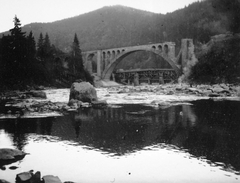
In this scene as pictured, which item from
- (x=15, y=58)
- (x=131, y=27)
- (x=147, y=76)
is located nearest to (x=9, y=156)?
(x=15, y=58)

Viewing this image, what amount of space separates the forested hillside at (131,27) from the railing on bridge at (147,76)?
411 inches

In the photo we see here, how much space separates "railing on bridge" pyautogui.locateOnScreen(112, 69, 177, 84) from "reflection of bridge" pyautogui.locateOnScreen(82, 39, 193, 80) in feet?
8.17

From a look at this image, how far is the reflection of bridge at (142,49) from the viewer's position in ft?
172

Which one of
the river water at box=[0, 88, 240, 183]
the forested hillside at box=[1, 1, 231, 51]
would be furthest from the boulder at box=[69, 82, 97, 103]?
the forested hillside at box=[1, 1, 231, 51]

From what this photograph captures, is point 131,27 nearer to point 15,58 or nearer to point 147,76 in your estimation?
point 147,76

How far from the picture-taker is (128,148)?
21.2 feet

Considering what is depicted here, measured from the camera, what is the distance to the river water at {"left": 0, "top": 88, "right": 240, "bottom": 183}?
192 inches

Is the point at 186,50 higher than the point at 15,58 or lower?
higher

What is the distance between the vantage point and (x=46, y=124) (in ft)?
31.6

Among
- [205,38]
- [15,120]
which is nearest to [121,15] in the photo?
[205,38]

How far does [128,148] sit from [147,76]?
60.4m

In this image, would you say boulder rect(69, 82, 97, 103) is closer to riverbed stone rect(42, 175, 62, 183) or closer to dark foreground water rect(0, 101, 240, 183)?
dark foreground water rect(0, 101, 240, 183)

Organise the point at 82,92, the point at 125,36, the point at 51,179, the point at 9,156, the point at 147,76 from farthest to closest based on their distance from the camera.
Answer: the point at 125,36 → the point at 147,76 → the point at 82,92 → the point at 9,156 → the point at 51,179

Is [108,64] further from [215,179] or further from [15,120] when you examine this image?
[215,179]
